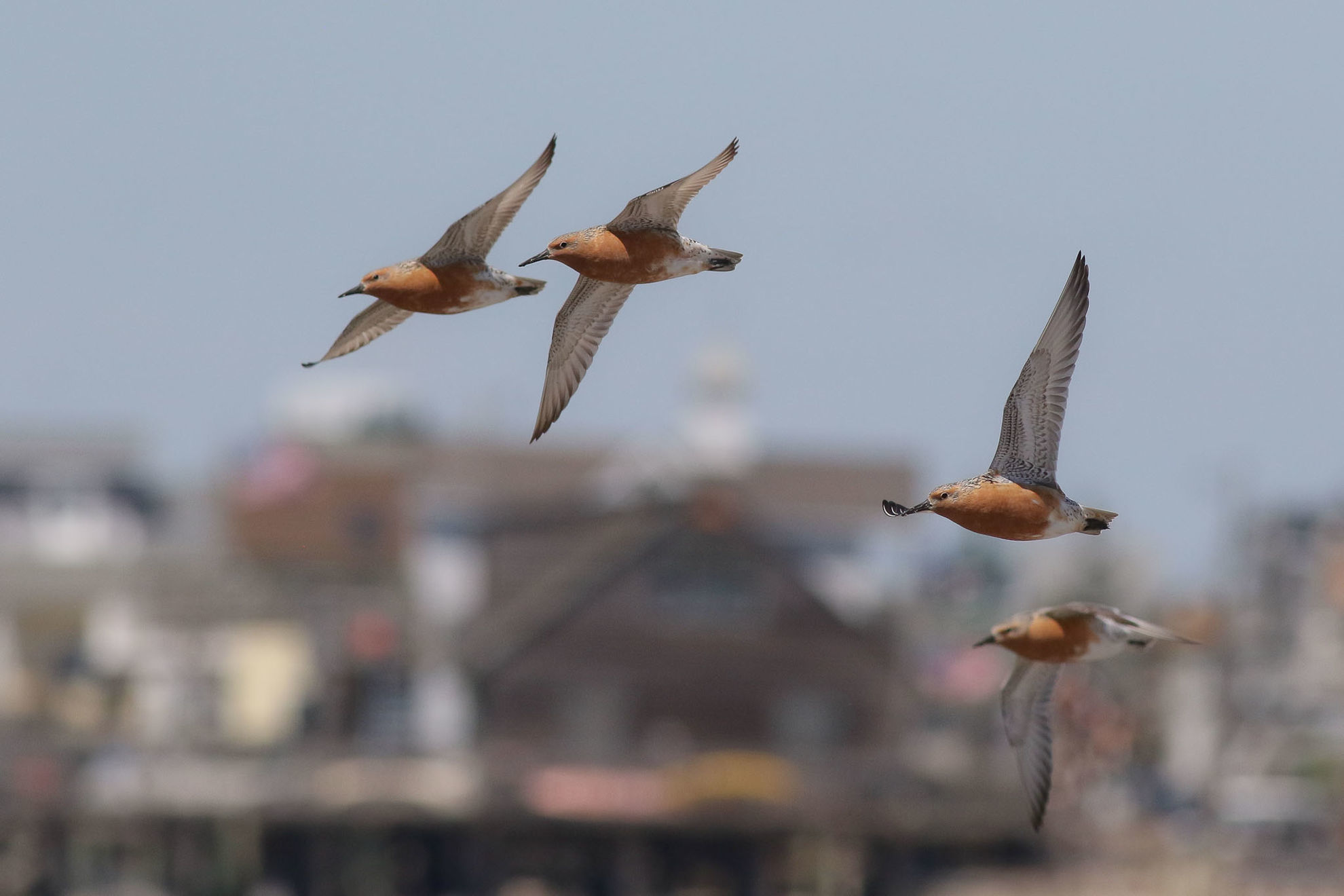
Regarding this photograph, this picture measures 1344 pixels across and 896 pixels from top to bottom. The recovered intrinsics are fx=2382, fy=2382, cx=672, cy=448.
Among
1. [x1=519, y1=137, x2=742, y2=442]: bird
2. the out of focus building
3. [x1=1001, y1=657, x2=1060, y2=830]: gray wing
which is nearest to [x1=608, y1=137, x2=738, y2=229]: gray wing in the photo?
[x1=519, y1=137, x2=742, y2=442]: bird

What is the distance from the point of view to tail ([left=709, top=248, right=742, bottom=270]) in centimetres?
1065

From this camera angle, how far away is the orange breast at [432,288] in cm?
1034

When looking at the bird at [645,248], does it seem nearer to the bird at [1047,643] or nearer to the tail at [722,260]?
the tail at [722,260]

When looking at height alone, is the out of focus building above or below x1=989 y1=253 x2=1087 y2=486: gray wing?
below

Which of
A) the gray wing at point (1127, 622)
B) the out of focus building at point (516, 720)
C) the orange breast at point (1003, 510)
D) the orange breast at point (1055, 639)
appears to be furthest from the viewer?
the out of focus building at point (516, 720)

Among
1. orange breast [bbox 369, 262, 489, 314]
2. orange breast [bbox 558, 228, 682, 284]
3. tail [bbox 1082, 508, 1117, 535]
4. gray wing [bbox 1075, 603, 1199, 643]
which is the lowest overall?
gray wing [bbox 1075, 603, 1199, 643]

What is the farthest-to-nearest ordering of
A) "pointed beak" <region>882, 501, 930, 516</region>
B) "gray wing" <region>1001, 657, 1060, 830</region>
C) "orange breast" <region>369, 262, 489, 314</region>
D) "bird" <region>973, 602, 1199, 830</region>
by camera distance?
"gray wing" <region>1001, 657, 1060, 830</region> → "bird" <region>973, 602, 1199, 830</region> → "orange breast" <region>369, 262, 489, 314</region> → "pointed beak" <region>882, 501, 930, 516</region>

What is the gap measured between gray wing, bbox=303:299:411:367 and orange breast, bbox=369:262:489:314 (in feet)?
1.52

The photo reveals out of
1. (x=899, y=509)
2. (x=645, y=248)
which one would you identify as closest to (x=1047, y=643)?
(x=899, y=509)

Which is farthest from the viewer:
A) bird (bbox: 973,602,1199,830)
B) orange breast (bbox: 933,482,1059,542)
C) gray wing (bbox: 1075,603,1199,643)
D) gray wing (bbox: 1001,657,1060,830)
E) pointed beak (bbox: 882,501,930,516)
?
A: gray wing (bbox: 1001,657,1060,830)

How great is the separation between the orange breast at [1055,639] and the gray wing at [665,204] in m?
2.49

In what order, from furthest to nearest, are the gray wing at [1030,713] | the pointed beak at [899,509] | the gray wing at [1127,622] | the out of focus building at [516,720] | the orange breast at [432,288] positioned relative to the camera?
the out of focus building at [516,720]
the gray wing at [1030,713]
the gray wing at [1127,622]
the orange breast at [432,288]
the pointed beak at [899,509]

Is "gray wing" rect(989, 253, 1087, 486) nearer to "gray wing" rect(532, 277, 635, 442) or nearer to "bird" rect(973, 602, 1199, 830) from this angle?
"bird" rect(973, 602, 1199, 830)

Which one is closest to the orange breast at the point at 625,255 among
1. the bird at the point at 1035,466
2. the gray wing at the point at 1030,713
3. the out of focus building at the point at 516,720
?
the bird at the point at 1035,466
